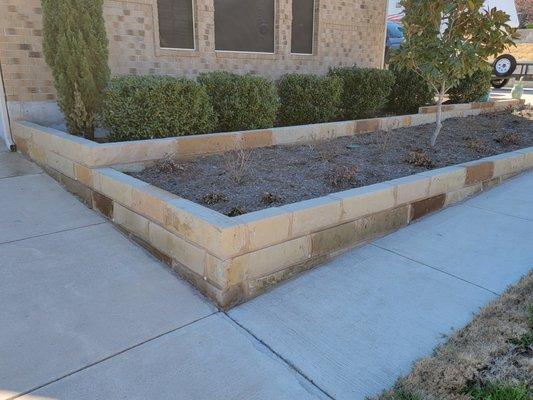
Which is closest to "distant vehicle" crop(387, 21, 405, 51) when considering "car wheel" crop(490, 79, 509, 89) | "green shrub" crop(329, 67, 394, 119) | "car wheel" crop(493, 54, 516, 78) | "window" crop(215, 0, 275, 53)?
"car wheel" crop(493, 54, 516, 78)

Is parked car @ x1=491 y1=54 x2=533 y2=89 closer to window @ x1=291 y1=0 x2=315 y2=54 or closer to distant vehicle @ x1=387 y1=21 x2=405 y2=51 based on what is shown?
distant vehicle @ x1=387 y1=21 x2=405 y2=51

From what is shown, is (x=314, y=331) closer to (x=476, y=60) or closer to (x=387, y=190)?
(x=387, y=190)

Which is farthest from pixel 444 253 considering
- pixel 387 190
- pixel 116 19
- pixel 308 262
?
pixel 116 19

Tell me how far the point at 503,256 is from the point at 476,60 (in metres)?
2.99

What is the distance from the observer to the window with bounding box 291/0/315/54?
8656mm

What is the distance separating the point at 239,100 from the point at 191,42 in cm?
185

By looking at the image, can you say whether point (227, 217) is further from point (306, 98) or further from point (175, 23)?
point (175, 23)

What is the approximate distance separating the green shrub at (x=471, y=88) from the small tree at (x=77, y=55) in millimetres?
8147

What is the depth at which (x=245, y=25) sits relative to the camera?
791 centimetres

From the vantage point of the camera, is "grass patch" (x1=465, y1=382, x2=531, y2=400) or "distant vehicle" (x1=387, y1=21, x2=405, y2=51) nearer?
"grass patch" (x1=465, y1=382, x2=531, y2=400)

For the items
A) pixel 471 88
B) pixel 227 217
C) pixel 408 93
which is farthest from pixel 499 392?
pixel 471 88

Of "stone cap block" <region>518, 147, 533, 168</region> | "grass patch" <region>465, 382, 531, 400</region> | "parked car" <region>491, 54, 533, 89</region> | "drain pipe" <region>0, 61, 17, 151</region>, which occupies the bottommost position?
"grass patch" <region>465, 382, 531, 400</region>

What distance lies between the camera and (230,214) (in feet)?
12.1

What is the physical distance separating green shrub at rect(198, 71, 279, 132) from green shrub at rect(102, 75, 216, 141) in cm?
51
